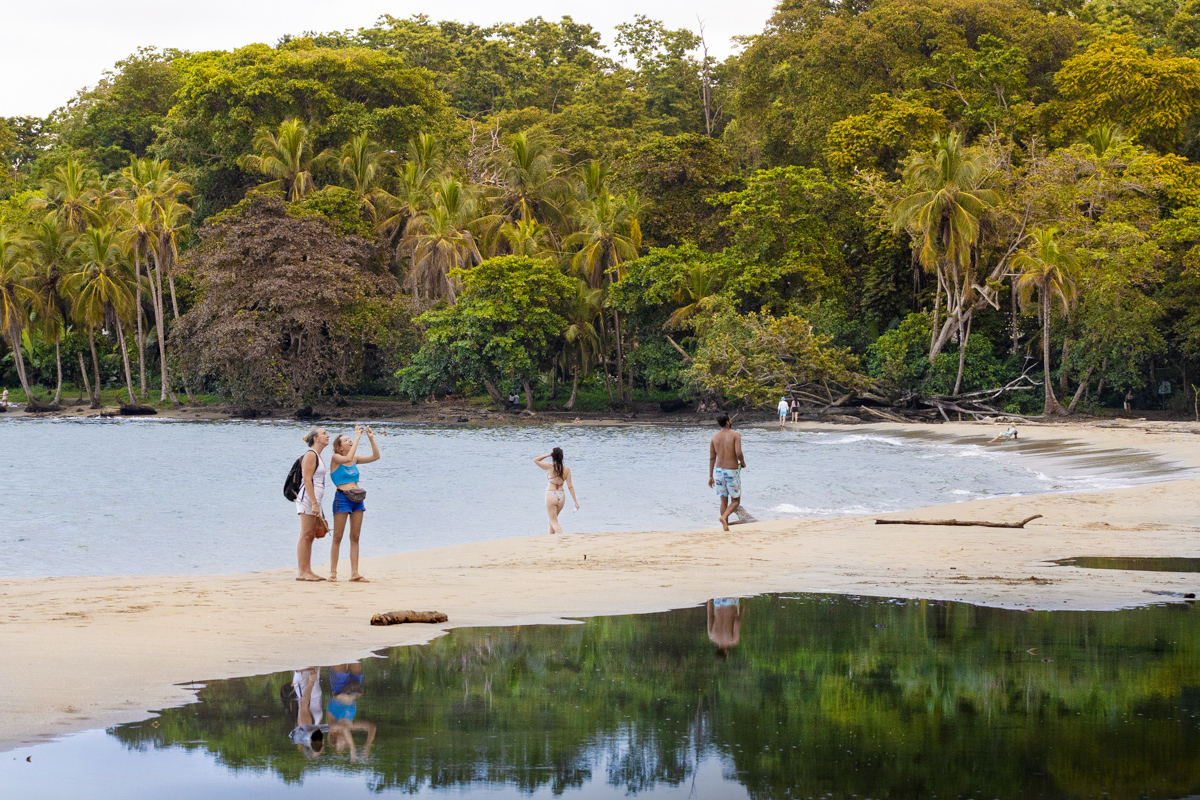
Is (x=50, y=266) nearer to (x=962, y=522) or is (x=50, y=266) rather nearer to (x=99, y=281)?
(x=99, y=281)

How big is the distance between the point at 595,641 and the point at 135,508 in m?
14.0

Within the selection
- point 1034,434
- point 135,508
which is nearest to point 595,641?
point 135,508

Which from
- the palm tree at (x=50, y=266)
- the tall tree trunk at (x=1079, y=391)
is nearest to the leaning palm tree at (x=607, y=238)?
the tall tree trunk at (x=1079, y=391)

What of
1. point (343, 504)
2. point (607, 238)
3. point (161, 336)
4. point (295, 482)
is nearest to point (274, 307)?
point (161, 336)

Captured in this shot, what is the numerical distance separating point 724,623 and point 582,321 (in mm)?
39483

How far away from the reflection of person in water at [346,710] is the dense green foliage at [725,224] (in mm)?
32091

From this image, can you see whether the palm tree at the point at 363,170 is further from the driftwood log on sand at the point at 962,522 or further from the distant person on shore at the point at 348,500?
the distant person on shore at the point at 348,500

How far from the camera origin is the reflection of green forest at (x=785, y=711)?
4.27 metres

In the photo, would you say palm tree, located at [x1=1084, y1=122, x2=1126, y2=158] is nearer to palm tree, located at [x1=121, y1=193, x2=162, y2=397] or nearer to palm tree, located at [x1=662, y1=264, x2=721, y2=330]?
palm tree, located at [x1=662, y1=264, x2=721, y2=330]

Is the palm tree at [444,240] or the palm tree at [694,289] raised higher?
the palm tree at [444,240]

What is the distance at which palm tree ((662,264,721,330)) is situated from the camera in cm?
4250

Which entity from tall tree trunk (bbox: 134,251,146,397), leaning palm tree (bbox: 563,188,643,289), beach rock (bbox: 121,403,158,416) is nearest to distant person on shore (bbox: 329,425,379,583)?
leaning palm tree (bbox: 563,188,643,289)

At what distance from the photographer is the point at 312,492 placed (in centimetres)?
940

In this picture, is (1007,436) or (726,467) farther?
(1007,436)
